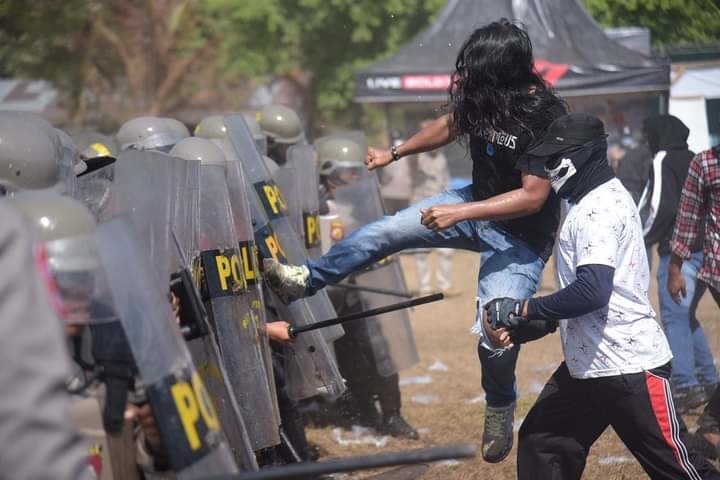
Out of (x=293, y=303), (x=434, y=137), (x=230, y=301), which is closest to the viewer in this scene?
(x=230, y=301)

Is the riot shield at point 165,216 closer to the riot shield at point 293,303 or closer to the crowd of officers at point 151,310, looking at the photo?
the crowd of officers at point 151,310

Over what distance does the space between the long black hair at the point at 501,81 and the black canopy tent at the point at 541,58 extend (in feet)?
21.6

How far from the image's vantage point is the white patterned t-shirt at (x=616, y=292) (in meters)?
3.88

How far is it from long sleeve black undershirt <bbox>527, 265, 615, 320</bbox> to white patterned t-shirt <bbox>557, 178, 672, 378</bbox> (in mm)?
68

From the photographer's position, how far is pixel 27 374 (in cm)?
207

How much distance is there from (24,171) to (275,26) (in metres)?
18.7

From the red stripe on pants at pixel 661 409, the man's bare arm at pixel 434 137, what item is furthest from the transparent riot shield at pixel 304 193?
the red stripe on pants at pixel 661 409

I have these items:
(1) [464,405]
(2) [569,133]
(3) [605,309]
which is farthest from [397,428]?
(2) [569,133]

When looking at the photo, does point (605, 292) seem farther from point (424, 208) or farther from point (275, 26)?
point (275, 26)

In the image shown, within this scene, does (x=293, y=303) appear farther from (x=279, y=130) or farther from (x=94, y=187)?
(x=279, y=130)

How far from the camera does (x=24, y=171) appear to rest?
172 inches

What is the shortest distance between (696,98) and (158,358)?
16.8ft

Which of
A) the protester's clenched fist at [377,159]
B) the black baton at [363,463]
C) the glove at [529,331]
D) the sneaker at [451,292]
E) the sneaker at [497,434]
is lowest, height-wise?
the sneaker at [451,292]

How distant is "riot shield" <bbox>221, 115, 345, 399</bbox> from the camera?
515 cm
